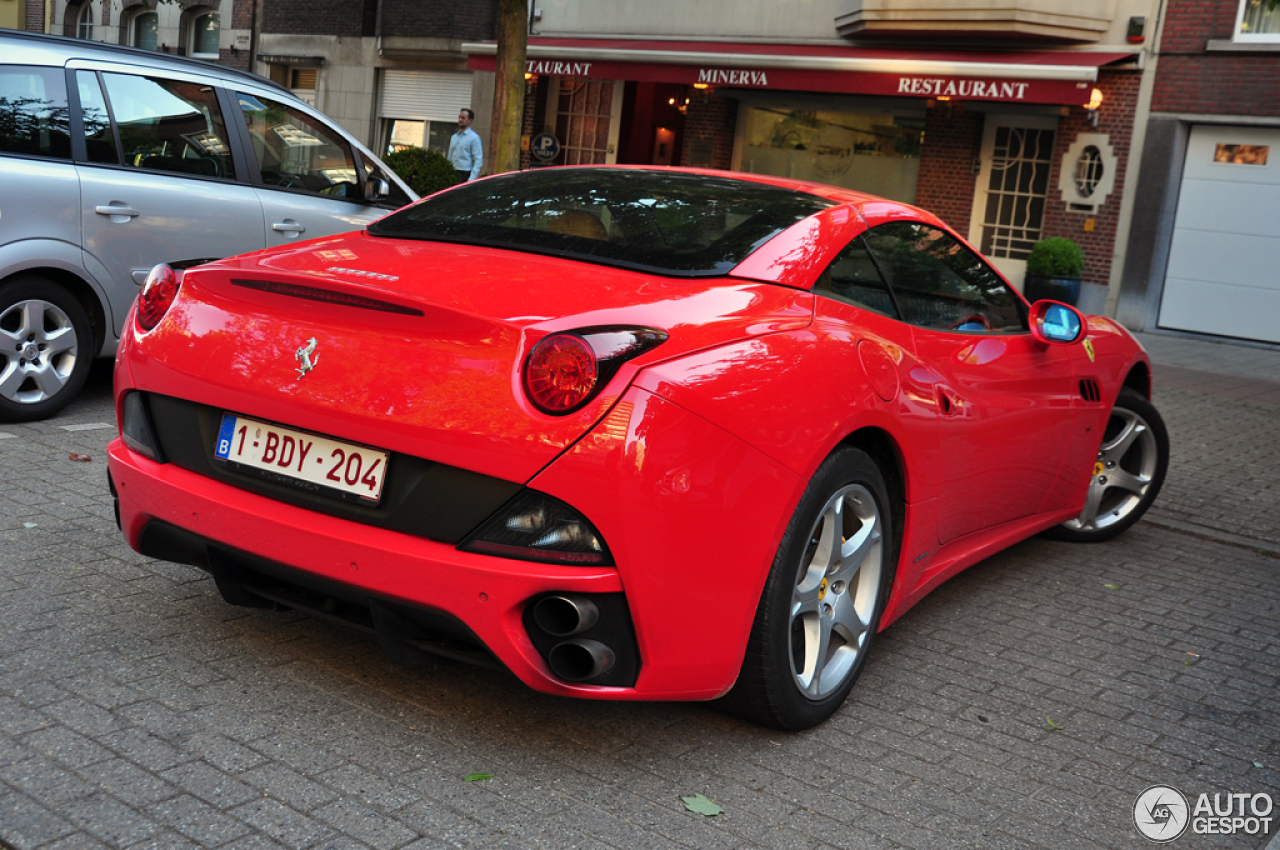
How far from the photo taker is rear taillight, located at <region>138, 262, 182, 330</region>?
10.4ft

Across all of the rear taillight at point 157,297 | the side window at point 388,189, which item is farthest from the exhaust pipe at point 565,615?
the side window at point 388,189

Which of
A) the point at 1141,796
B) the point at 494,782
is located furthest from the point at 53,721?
the point at 1141,796

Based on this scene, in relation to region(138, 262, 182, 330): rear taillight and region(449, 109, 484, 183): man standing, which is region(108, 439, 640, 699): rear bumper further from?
region(449, 109, 484, 183): man standing

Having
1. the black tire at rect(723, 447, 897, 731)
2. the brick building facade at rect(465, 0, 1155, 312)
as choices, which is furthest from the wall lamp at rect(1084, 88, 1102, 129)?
the black tire at rect(723, 447, 897, 731)

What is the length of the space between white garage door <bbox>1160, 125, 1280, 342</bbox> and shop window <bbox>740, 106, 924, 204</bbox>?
4.19 m

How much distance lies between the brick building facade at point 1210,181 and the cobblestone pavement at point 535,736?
12913 millimetres

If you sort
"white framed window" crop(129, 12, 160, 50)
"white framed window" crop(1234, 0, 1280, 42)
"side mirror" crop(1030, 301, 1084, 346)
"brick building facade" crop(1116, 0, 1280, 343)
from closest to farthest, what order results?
"side mirror" crop(1030, 301, 1084, 346) < "white framed window" crop(1234, 0, 1280, 42) < "brick building facade" crop(1116, 0, 1280, 343) < "white framed window" crop(129, 12, 160, 50)

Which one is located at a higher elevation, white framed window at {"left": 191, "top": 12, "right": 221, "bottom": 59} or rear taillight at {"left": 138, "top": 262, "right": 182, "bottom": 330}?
white framed window at {"left": 191, "top": 12, "right": 221, "bottom": 59}

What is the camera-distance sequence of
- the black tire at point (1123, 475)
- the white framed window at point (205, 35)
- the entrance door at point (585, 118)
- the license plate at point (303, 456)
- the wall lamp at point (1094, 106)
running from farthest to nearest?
the white framed window at point (205, 35)
the entrance door at point (585, 118)
the wall lamp at point (1094, 106)
the black tire at point (1123, 475)
the license plate at point (303, 456)

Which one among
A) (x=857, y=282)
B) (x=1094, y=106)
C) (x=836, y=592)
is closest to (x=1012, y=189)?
(x=1094, y=106)

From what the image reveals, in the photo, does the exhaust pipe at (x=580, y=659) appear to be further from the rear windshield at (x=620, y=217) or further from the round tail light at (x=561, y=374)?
the rear windshield at (x=620, y=217)

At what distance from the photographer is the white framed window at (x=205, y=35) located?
2778 centimetres

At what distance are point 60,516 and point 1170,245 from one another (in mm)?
15489

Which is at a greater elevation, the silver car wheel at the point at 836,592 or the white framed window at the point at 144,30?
the white framed window at the point at 144,30
